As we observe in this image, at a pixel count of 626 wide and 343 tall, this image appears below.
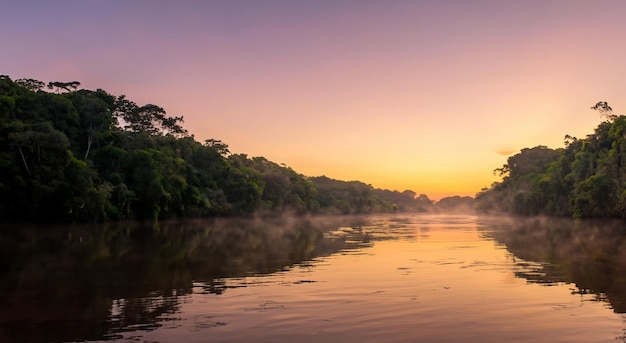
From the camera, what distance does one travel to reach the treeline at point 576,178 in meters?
79.2

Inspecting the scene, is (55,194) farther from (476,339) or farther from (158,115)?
(476,339)

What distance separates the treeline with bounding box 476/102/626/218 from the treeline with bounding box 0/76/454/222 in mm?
68201

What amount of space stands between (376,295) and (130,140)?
81.3 meters

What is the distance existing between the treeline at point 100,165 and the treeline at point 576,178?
68.2 metres

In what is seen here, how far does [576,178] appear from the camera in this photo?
96.2 meters

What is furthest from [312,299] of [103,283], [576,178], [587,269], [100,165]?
[576,178]

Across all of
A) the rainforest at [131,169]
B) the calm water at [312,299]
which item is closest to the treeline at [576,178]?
the rainforest at [131,169]

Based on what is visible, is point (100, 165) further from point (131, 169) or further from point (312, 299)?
point (312, 299)

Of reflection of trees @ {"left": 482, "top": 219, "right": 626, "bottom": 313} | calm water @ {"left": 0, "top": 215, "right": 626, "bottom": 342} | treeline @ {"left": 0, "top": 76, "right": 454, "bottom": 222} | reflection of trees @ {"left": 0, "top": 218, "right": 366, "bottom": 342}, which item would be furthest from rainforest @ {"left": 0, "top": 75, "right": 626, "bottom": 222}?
reflection of trees @ {"left": 482, "top": 219, "right": 626, "bottom": 313}

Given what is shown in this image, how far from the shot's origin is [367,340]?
9.32 metres

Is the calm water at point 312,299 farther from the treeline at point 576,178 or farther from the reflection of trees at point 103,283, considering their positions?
the treeline at point 576,178

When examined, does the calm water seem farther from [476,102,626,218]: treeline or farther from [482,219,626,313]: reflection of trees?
[476,102,626,218]: treeline

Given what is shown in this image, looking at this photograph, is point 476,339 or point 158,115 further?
point 158,115

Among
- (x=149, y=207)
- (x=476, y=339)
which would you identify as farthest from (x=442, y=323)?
(x=149, y=207)
